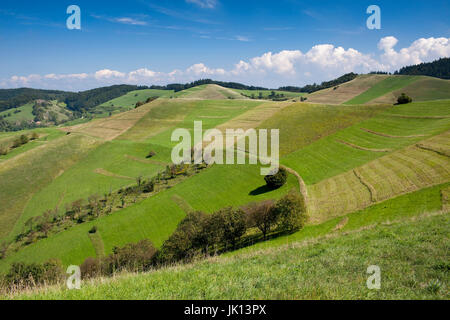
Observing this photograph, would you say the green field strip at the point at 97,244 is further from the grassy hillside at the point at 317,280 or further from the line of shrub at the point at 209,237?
the grassy hillside at the point at 317,280

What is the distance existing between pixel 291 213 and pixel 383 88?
15512cm

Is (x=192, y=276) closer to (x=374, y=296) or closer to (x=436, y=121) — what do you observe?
(x=374, y=296)

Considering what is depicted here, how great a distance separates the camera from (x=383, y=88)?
146625 millimetres

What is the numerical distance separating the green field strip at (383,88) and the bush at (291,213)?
421ft

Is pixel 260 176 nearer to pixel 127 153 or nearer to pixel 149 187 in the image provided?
pixel 149 187

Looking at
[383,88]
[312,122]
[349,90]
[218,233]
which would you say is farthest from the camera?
[349,90]

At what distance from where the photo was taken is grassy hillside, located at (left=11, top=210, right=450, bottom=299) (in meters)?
6.68

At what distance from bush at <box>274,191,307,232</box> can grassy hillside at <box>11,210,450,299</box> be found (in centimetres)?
2117

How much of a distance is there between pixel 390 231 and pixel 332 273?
7915mm

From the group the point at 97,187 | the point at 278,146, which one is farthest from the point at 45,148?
the point at 278,146

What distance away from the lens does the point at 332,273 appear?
346 inches

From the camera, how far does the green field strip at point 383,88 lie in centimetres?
13888

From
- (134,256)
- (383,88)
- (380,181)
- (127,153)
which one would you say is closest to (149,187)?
(134,256)

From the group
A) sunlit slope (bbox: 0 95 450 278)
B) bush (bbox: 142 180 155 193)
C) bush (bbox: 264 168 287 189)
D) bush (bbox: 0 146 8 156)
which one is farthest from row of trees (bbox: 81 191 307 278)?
bush (bbox: 0 146 8 156)
